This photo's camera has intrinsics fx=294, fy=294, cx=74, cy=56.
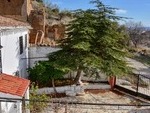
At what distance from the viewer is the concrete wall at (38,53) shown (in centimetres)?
2136

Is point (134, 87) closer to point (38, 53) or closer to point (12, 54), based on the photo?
point (38, 53)

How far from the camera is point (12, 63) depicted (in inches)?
643

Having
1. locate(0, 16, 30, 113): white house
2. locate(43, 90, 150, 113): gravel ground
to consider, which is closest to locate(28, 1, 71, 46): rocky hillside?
locate(0, 16, 30, 113): white house

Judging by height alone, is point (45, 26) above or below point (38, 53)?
above

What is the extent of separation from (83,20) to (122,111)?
6.00m

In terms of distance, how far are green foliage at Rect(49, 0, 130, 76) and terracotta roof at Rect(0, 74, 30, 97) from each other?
538cm

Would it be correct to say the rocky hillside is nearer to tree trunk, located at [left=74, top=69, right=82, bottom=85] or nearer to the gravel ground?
tree trunk, located at [left=74, top=69, right=82, bottom=85]

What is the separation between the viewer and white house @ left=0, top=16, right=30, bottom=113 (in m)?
10.3

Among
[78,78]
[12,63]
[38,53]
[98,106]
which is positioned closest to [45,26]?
[38,53]

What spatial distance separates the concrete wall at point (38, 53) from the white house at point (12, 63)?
65 centimetres

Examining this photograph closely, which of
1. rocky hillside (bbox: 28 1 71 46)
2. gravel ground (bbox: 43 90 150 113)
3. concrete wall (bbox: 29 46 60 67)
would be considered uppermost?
rocky hillside (bbox: 28 1 71 46)

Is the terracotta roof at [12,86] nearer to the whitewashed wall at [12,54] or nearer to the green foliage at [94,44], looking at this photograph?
the whitewashed wall at [12,54]

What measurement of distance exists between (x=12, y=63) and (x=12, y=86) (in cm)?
570

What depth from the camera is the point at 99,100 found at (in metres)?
17.1
